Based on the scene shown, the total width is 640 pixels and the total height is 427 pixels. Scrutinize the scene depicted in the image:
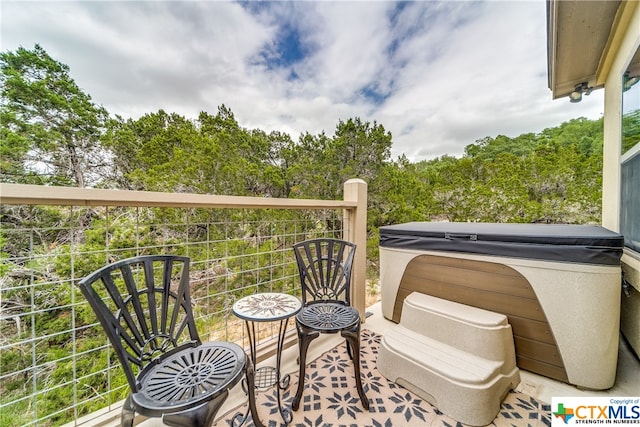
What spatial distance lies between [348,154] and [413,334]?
6.86 m

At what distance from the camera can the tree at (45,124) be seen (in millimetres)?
6344

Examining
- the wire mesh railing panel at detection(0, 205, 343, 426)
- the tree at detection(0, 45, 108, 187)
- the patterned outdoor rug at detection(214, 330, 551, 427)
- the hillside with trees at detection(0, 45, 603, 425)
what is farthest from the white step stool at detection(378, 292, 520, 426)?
the tree at detection(0, 45, 108, 187)

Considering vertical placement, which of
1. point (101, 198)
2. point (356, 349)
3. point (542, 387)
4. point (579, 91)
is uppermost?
point (579, 91)

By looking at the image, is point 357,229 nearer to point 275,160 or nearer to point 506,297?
point 506,297

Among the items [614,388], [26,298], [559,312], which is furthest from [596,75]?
[26,298]

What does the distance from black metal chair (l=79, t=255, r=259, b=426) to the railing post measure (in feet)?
5.32

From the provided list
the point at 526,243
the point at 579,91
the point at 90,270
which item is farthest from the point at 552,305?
the point at 90,270

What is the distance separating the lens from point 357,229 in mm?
2742

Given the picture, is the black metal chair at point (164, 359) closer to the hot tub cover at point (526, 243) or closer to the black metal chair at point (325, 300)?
the black metal chair at point (325, 300)

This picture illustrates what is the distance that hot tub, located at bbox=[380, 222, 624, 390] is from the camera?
1.70 m

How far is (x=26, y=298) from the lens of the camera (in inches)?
183

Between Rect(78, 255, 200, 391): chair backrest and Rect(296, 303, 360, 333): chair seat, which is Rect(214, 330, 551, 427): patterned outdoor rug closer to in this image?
Rect(296, 303, 360, 333): chair seat

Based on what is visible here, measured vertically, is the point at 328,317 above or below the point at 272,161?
below

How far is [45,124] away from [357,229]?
9998 millimetres
